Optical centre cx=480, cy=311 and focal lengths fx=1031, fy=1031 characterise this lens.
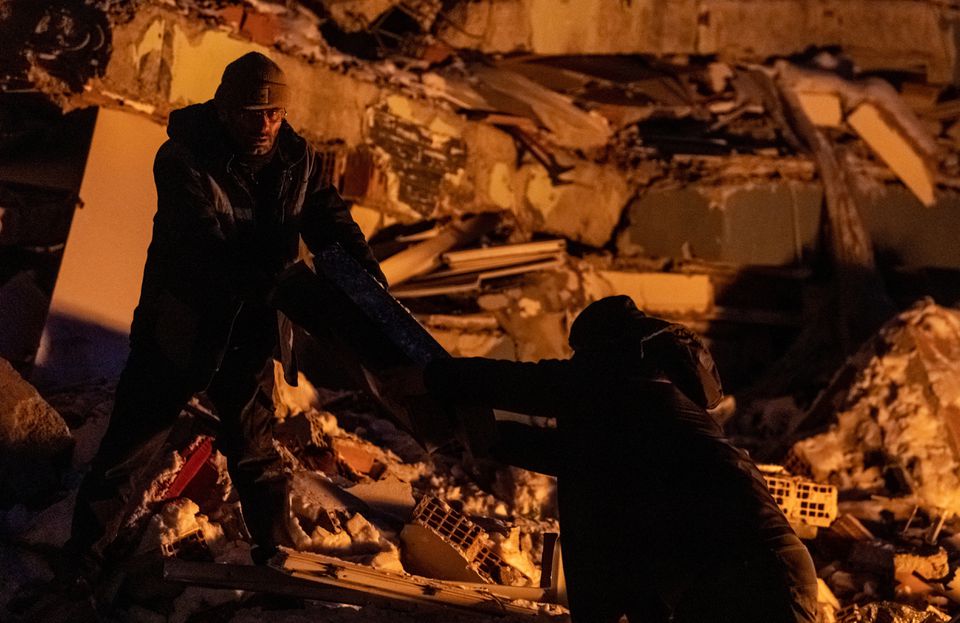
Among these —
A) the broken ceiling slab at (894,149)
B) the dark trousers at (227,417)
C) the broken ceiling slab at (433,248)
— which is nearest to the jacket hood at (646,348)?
the dark trousers at (227,417)

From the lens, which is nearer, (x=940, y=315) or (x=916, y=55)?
(x=940, y=315)

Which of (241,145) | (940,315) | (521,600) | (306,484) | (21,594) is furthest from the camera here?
(940,315)

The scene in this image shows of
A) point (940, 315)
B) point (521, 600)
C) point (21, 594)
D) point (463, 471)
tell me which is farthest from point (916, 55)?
point (21, 594)

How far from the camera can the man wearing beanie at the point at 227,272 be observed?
3619mm

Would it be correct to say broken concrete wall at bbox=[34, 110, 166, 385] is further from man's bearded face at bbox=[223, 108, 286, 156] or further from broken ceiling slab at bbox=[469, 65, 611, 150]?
man's bearded face at bbox=[223, 108, 286, 156]

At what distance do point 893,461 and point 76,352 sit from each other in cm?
509

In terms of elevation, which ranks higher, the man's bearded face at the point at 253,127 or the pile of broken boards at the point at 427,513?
the man's bearded face at the point at 253,127

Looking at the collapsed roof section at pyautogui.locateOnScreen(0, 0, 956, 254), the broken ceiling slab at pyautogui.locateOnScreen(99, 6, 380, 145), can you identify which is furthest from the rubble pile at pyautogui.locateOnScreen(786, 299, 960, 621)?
the broken ceiling slab at pyautogui.locateOnScreen(99, 6, 380, 145)

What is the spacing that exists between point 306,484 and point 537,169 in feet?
Answer: 15.0

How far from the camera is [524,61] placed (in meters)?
8.84

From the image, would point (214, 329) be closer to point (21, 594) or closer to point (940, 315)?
point (21, 594)

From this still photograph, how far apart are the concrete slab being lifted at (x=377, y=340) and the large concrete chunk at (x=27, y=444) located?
1.90 meters

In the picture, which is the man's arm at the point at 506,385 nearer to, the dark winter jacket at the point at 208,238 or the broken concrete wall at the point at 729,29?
the dark winter jacket at the point at 208,238

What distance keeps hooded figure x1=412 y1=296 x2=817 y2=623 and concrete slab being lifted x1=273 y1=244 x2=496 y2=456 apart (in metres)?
→ 0.10
